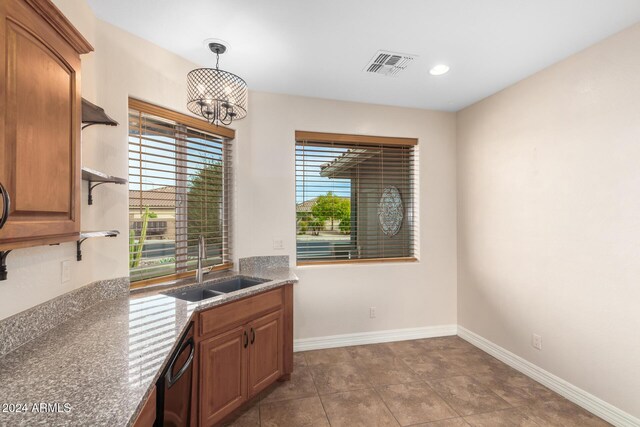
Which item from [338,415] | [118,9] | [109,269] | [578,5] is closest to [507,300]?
[338,415]

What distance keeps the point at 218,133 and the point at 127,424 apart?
2397 millimetres

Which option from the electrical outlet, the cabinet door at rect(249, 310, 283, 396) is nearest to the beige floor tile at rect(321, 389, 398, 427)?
the cabinet door at rect(249, 310, 283, 396)

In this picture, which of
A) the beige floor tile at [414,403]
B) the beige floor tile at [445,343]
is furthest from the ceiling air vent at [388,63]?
the beige floor tile at [445,343]

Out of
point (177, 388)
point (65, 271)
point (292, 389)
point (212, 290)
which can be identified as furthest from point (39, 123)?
point (292, 389)

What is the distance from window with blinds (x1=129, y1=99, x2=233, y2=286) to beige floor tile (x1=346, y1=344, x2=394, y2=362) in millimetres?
1592

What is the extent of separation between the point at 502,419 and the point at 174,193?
2.98 m

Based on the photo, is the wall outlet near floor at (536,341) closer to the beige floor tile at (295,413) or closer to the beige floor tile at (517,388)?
the beige floor tile at (517,388)

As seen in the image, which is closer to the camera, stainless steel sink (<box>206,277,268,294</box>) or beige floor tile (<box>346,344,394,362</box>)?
stainless steel sink (<box>206,277,268,294</box>)

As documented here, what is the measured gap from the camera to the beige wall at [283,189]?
75.9 inches

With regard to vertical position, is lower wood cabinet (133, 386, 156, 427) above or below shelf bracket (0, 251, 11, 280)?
below

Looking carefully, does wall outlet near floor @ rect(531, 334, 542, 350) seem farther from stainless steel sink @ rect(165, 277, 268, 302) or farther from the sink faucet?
the sink faucet

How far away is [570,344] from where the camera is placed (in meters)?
2.34

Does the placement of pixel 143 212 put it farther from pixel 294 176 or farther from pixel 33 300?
pixel 294 176

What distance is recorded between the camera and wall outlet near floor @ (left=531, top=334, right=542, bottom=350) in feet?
8.46
